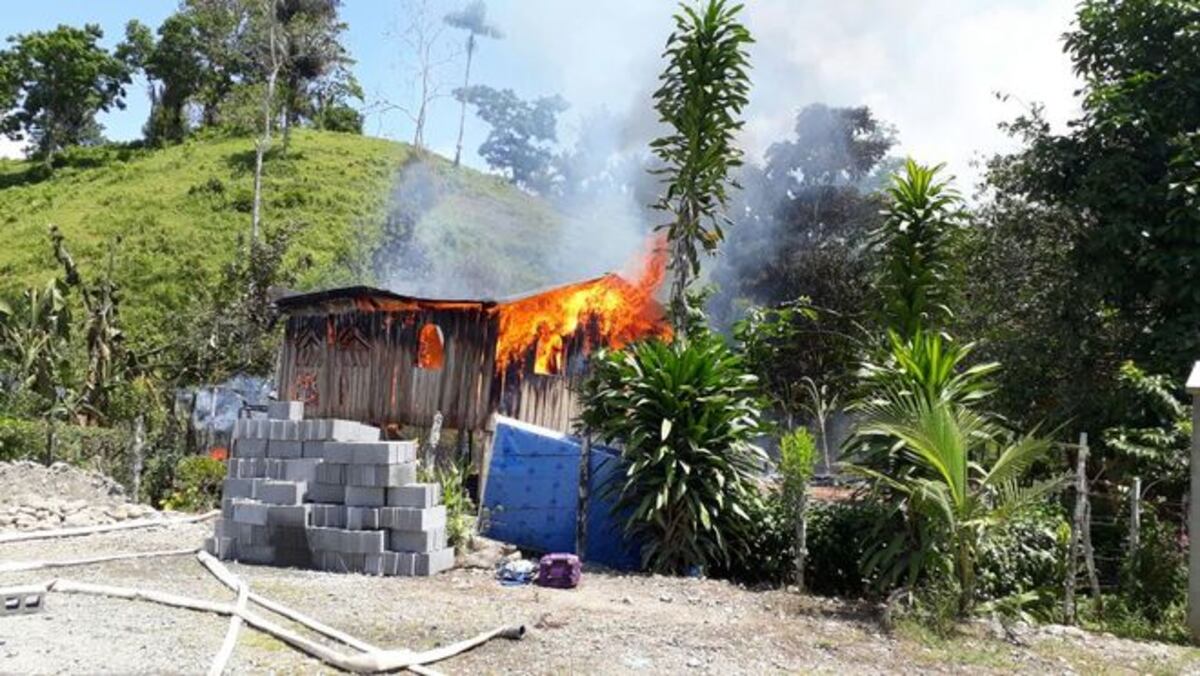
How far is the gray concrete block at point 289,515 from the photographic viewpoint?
9609 mm

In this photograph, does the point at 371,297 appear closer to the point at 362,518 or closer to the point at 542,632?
the point at 362,518

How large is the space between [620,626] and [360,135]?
160ft

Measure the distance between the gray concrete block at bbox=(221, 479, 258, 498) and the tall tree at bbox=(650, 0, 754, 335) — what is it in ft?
16.1

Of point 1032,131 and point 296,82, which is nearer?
point 1032,131

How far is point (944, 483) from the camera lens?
8516mm

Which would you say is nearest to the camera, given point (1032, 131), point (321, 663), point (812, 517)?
point (321, 663)

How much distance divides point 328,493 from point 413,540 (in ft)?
3.34

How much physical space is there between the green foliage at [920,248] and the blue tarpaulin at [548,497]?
11.5ft

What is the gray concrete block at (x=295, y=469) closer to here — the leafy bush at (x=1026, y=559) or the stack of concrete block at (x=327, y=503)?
the stack of concrete block at (x=327, y=503)

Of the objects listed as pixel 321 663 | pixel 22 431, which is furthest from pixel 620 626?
pixel 22 431

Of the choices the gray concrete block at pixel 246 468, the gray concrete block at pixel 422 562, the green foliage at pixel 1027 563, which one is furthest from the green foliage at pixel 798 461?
the gray concrete block at pixel 246 468

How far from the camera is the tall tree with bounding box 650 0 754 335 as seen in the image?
11.6m

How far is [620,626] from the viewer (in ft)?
23.9

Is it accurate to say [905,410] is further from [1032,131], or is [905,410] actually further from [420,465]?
[1032,131]
